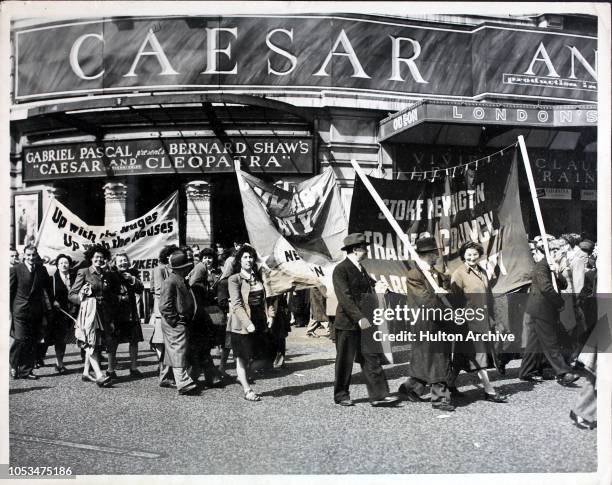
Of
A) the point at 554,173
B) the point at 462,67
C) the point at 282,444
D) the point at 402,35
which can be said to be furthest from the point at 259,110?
the point at 282,444

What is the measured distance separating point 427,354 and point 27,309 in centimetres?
403

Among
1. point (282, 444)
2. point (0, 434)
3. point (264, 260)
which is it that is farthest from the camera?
point (264, 260)

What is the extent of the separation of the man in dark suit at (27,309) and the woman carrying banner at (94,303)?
0.34 meters

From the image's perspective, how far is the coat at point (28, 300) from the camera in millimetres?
5328

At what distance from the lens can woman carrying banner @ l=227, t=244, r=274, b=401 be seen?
209 inches

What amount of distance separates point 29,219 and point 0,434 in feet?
7.53

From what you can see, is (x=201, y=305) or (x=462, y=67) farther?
(x=462, y=67)

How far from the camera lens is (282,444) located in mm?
4605

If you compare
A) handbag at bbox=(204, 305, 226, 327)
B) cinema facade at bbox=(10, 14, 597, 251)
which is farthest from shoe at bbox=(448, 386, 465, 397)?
handbag at bbox=(204, 305, 226, 327)

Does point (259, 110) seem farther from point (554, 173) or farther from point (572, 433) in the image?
point (572, 433)

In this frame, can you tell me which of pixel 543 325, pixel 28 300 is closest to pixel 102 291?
pixel 28 300

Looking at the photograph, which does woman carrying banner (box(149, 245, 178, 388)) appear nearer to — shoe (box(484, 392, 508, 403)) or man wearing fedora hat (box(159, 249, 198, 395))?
man wearing fedora hat (box(159, 249, 198, 395))

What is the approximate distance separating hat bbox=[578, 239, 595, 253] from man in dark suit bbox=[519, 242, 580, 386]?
15.7 inches

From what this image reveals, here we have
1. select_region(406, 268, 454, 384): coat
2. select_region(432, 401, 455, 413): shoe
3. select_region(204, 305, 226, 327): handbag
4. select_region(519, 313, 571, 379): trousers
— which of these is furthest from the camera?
select_region(204, 305, 226, 327): handbag
